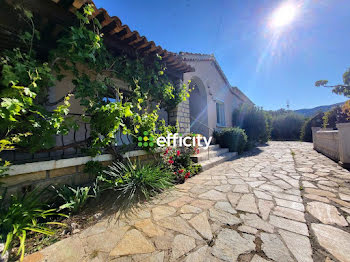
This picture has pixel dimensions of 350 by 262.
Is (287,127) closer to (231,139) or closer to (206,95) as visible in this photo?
(231,139)

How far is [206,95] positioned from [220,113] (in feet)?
7.21

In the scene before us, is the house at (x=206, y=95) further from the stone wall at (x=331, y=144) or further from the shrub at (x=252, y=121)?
the stone wall at (x=331, y=144)

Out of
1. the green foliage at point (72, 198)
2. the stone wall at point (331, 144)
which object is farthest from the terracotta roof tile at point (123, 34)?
the stone wall at point (331, 144)

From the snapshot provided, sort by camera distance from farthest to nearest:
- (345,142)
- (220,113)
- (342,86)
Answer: (342,86) → (220,113) → (345,142)

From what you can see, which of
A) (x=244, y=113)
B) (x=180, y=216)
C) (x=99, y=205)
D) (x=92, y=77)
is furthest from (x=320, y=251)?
(x=244, y=113)

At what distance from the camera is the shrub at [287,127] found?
15.1 m

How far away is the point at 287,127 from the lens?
15.5 m

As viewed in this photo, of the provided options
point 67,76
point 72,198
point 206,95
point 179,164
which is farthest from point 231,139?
point 67,76

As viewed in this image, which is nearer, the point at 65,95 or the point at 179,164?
the point at 65,95

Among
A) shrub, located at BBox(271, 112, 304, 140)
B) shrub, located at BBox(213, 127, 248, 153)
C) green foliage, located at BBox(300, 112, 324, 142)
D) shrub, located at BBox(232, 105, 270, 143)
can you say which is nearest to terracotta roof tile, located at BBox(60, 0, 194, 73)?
shrub, located at BBox(213, 127, 248, 153)

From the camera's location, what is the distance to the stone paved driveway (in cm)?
134

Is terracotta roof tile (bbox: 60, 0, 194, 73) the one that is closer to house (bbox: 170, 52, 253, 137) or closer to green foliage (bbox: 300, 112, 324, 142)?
house (bbox: 170, 52, 253, 137)

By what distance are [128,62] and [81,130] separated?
2144 mm

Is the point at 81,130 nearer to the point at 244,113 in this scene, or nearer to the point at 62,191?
the point at 62,191
